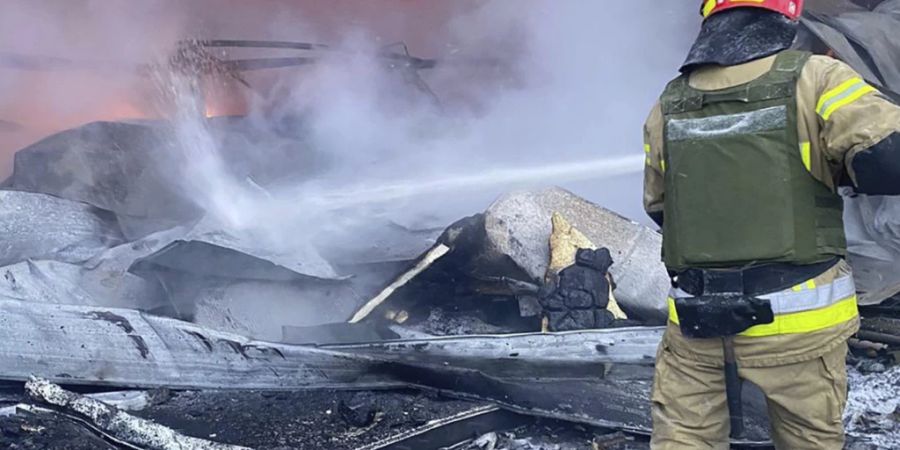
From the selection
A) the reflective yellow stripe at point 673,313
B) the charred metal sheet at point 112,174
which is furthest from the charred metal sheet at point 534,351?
the charred metal sheet at point 112,174

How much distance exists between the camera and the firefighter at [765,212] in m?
2.12

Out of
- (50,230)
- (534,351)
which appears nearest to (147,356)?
(50,230)

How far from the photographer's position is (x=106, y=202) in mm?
5320

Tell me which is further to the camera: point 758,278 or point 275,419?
point 275,419

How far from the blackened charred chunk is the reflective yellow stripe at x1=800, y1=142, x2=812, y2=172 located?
185cm

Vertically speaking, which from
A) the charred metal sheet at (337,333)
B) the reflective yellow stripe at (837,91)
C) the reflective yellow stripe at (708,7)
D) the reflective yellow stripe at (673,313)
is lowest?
the charred metal sheet at (337,333)

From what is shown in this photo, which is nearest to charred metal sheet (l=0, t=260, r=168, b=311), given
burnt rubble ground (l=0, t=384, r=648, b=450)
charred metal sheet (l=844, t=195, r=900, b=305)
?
burnt rubble ground (l=0, t=384, r=648, b=450)

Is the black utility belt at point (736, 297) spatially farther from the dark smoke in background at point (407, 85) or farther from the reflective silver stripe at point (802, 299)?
the dark smoke in background at point (407, 85)

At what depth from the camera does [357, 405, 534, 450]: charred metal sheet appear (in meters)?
3.24

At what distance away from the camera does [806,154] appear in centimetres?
213

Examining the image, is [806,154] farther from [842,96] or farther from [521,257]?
[521,257]

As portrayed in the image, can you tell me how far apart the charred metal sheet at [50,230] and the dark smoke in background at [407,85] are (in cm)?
98

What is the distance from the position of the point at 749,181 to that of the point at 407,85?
471cm

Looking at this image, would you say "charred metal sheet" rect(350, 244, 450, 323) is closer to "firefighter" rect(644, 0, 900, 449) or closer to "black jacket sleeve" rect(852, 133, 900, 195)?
"firefighter" rect(644, 0, 900, 449)
